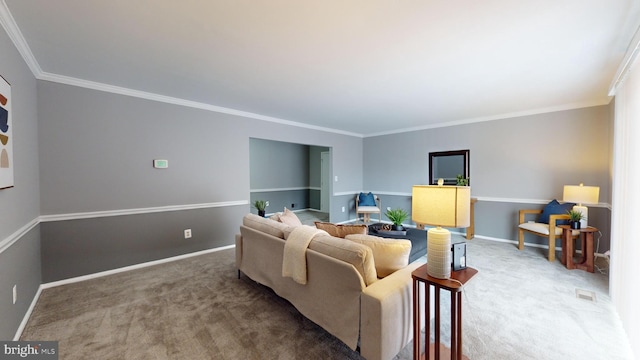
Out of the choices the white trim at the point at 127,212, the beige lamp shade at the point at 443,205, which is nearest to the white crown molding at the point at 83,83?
the white trim at the point at 127,212

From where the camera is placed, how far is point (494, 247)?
421cm

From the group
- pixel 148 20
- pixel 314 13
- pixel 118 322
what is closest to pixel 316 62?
pixel 314 13

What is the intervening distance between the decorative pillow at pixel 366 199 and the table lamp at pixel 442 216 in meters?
4.60

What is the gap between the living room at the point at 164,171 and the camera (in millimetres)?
2115

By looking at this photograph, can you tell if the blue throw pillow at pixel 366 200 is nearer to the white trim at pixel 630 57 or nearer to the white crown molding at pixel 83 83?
the white crown molding at pixel 83 83

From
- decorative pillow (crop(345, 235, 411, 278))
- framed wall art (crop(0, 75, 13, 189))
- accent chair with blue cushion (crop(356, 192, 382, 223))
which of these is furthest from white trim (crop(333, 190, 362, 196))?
framed wall art (crop(0, 75, 13, 189))

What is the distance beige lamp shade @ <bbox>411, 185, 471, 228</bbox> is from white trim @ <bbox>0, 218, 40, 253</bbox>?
2828 millimetres

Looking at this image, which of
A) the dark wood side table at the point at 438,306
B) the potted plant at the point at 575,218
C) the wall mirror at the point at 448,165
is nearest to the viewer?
the dark wood side table at the point at 438,306

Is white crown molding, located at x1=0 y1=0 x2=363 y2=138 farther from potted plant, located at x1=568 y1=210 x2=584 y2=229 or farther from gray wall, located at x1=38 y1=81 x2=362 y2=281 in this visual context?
potted plant, located at x1=568 y1=210 x2=584 y2=229

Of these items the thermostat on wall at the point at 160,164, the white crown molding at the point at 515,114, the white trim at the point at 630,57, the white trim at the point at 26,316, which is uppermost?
the white crown molding at the point at 515,114

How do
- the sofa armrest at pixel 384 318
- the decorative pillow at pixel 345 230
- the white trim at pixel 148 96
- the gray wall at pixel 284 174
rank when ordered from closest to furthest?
the sofa armrest at pixel 384 318 < the decorative pillow at pixel 345 230 < the white trim at pixel 148 96 < the gray wall at pixel 284 174

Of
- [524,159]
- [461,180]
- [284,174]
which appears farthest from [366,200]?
[524,159]

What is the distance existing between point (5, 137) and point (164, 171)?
1.84 meters

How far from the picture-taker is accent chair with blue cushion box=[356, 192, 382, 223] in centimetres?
587
